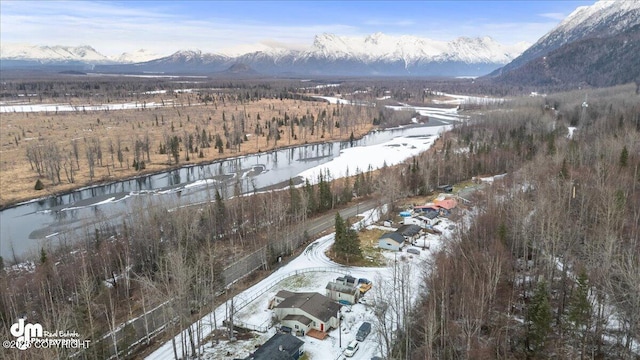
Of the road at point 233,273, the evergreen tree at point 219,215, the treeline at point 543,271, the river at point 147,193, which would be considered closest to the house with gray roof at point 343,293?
the treeline at point 543,271

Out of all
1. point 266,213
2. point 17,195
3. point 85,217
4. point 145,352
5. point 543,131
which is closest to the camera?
point 145,352

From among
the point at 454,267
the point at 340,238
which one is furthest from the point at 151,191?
the point at 454,267

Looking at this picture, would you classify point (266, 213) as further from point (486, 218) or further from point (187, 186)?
point (187, 186)

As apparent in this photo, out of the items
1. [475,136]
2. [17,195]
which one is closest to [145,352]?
[17,195]

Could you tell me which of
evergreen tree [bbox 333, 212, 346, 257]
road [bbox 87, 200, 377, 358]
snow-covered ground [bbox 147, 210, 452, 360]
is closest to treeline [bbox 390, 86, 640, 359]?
snow-covered ground [bbox 147, 210, 452, 360]

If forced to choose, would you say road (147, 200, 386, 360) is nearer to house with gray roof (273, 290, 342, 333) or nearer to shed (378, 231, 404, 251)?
house with gray roof (273, 290, 342, 333)

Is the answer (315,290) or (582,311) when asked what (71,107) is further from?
(582,311)
